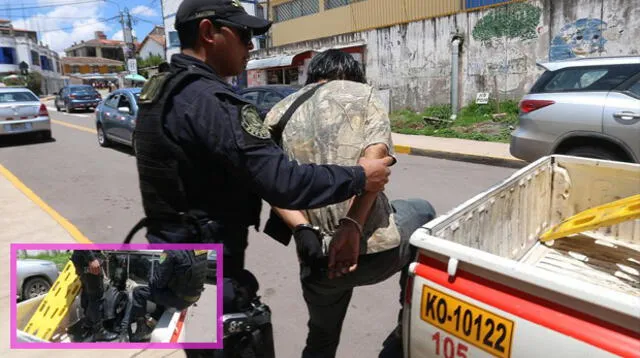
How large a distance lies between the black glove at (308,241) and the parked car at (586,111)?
5.09m

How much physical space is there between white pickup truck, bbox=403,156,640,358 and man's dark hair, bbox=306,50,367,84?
0.70 m

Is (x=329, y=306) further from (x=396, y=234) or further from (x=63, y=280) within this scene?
(x=63, y=280)

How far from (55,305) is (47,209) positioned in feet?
17.3

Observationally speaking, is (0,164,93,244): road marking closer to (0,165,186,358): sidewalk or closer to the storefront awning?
(0,165,186,358): sidewalk

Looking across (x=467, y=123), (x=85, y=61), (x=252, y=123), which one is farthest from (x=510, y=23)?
(x=85, y=61)

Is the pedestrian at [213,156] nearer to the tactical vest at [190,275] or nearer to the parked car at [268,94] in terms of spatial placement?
the tactical vest at [190,275]

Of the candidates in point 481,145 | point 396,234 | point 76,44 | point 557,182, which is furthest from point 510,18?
point 76,44

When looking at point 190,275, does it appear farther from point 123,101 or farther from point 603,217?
point 123,101

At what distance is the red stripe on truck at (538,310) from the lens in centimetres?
124

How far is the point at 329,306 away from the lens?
207cm

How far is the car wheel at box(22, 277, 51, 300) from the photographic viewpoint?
5.00 ft

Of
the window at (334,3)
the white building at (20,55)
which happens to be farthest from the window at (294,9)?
the white building at (20,55)

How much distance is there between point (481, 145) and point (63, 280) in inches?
379

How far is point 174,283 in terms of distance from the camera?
1437 mm
